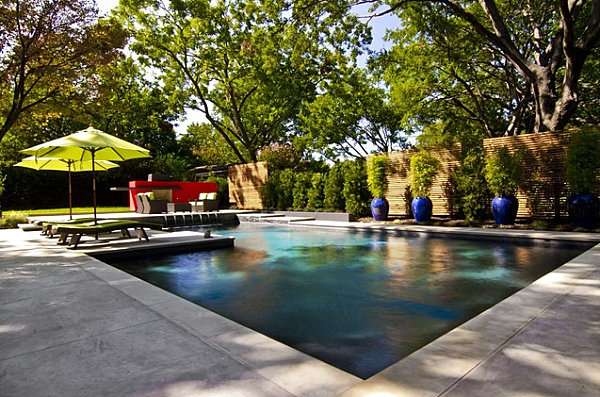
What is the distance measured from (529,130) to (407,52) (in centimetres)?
777

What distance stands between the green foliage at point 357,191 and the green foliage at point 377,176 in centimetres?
67

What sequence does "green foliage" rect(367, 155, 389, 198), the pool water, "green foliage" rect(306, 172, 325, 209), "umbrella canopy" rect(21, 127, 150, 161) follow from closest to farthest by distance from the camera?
1. the pool water
2. "umbrella canopy" rect(21, 127, 150, 161)
3. "green foliage" rect(367, 155, 389, 198)
4. "green foliage" rect(306, 172, 325, 209)

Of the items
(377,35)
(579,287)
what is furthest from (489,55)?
(579,287)

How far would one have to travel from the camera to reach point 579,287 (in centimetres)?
412

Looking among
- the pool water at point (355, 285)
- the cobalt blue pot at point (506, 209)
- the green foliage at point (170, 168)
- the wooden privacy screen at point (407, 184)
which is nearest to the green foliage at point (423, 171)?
the wooden privacy screen at point (407, 184)

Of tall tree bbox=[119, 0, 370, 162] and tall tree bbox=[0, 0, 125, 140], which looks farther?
tall tree bbox=[119, 0, 370, 162]

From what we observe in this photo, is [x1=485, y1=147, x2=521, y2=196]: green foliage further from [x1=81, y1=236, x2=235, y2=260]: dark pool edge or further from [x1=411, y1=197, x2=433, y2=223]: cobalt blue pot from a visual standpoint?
[x1=81, y1=236, x2=235, y2=260]: dark pool edge

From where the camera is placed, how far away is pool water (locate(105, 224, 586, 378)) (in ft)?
11.6

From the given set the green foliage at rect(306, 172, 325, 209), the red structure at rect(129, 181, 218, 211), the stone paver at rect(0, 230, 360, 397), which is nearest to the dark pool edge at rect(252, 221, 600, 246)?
the green foliage at rect(306, 172, 325, 209)

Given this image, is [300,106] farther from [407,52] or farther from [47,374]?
[47,374]

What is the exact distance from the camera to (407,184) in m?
13.3

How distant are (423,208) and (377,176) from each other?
200 cm

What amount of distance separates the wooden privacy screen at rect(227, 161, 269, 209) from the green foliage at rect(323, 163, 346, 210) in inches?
206

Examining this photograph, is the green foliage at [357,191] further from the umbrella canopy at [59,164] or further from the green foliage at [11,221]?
the green foliage at [11,221]
